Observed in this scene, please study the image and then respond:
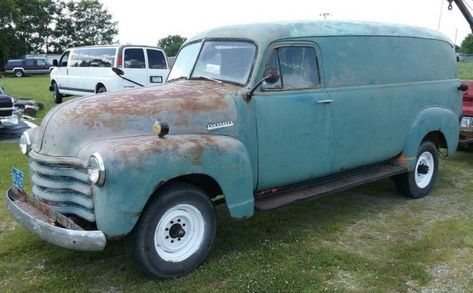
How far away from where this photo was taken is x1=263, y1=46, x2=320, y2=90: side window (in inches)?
190

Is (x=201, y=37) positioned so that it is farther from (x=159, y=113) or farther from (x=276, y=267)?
(x=276, y=267)

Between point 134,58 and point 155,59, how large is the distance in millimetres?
669

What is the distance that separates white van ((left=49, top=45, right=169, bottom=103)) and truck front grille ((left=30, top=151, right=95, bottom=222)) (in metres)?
9.95

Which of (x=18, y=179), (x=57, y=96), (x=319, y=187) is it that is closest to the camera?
(x=18, y=179)

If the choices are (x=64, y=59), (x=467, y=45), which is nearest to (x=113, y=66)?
(x=64, y=59)

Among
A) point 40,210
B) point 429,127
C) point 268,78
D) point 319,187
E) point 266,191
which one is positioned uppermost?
point 268,78

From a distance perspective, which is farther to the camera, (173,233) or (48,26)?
(48,26)

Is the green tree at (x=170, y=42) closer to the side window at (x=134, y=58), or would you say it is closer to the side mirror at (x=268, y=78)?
the side window at (x=134, y=58)

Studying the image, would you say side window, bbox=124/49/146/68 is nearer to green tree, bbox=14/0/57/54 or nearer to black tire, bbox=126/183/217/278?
black tire, bbox=126/183/217/278

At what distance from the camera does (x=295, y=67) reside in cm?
500

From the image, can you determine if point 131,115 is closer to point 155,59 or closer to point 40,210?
point 40,210

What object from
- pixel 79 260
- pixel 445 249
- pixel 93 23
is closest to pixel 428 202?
pixel 445 249

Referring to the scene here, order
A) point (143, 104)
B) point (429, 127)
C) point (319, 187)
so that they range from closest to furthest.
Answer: point (143, 104)
point (319, 187)
point (429, 127)

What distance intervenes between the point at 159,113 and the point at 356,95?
2384mm
